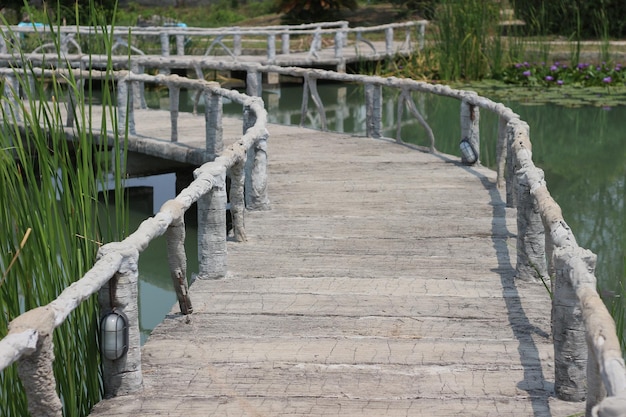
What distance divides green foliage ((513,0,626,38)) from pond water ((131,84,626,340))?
3118mm

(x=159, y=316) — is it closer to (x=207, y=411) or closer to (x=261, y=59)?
(x=207, y=411)

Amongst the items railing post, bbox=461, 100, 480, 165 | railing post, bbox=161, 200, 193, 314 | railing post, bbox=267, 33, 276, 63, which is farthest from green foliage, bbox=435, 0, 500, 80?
railing post, bbox=161, 200, 193, 314

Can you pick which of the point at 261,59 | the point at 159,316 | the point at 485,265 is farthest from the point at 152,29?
the point at 485,265

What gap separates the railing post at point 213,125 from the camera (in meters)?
8.12

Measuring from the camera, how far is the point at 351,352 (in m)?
3.95

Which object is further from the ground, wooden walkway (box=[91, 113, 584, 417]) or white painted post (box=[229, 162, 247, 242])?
white painted post (box=[229, 162, 247, 242])

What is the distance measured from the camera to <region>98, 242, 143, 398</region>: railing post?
Result: 341cm

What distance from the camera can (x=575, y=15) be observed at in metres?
18.6

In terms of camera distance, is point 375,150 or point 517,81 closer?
point 375,150

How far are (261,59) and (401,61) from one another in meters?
2.40

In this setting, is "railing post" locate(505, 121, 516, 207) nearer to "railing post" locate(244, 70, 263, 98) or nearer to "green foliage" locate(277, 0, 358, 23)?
"railing post" locate(244, 70, 263, 98)

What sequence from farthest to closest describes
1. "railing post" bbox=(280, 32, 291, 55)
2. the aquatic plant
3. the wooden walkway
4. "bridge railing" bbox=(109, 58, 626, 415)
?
"railing post" bbox=(280, 32, 291, 55), the aquatic plant, the wooden walkway, "bridge railing" bbox=(109, 58, 626, 415)

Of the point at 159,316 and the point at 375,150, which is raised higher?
the point at 375,150

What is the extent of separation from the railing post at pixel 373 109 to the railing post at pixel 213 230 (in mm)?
4702
